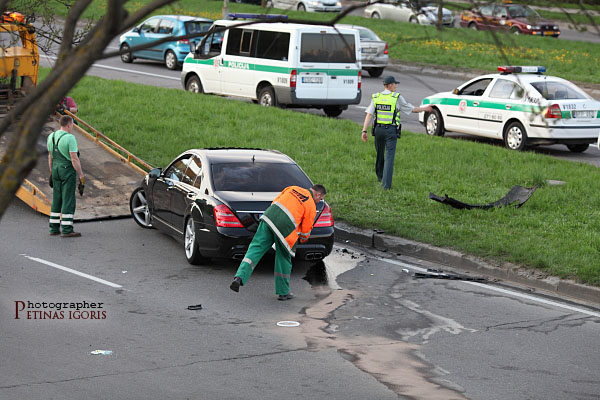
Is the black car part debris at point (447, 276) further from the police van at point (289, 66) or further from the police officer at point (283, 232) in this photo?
the police van at point (289, 66)

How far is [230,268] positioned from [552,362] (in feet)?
14.6

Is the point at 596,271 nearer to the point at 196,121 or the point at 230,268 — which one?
the point at 230,268

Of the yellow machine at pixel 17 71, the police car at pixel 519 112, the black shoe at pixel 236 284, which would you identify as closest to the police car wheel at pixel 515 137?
the police car at pixel 519 112

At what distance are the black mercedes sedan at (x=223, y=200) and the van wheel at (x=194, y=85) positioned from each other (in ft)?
41.2

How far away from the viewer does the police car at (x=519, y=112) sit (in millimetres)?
18375

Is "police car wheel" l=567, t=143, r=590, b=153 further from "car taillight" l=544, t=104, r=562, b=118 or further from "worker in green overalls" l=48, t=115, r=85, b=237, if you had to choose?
"worker in green overalls" l=48, t=115, r=85, b=237

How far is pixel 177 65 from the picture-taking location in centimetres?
3184

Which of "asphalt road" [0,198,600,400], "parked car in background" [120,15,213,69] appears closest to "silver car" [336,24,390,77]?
"parked car in background" [120,15,213,69]

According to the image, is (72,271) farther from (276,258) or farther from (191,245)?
(276,258)

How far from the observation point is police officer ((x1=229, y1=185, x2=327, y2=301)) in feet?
31.5

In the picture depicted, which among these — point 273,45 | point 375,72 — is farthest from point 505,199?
point 375,72

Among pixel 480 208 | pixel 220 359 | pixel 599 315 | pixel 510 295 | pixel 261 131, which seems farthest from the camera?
pixel 261 131

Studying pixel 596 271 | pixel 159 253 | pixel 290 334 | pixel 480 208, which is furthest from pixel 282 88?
pixel 290 334

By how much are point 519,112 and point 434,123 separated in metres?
2.59
